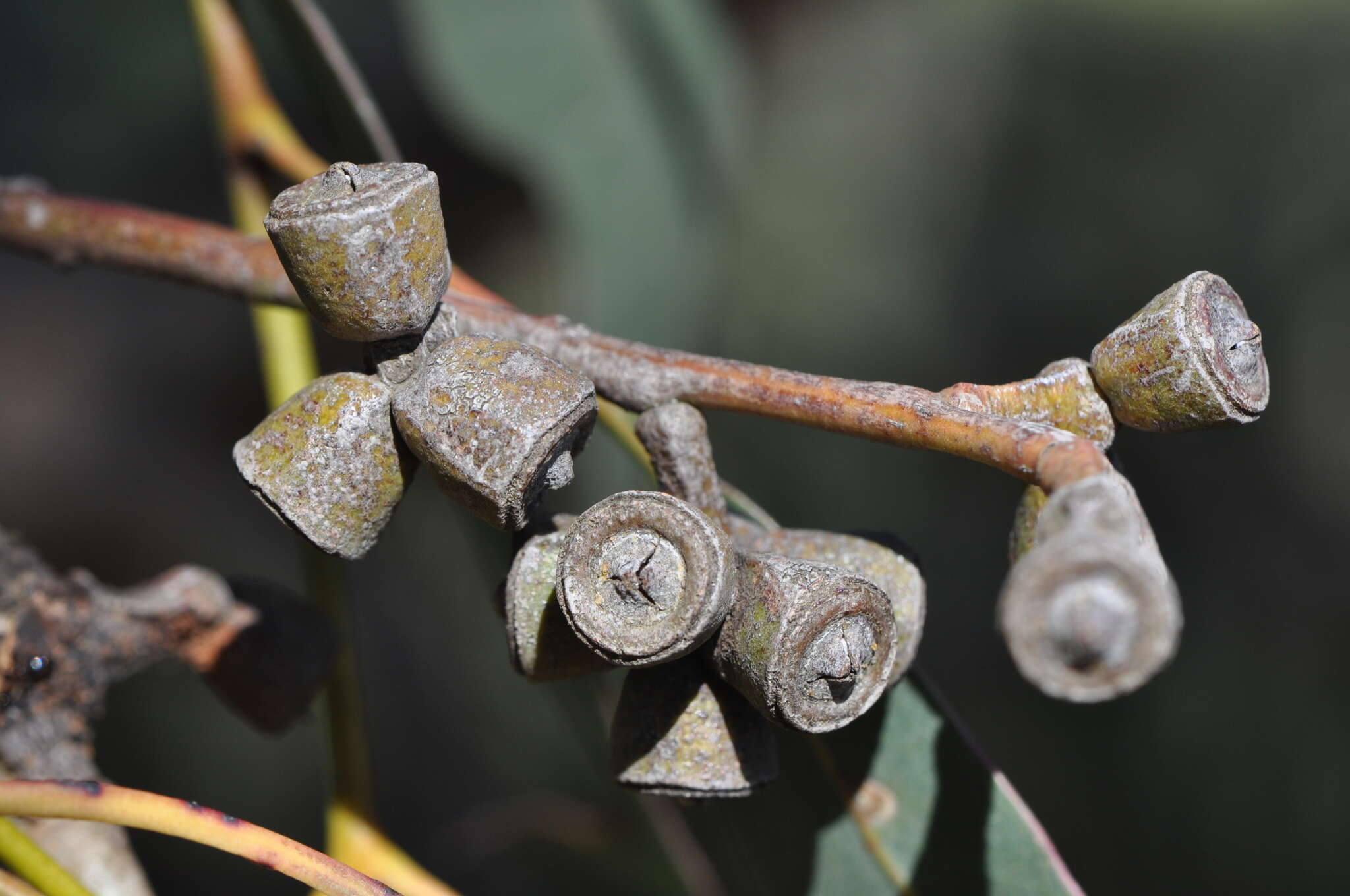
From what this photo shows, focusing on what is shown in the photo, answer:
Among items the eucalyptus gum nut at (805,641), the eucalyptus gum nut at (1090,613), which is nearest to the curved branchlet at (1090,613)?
the eucalyptus gum nut at (1090,613)

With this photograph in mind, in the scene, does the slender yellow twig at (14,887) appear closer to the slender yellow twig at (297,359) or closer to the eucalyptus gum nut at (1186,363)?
the slender yellow twig at (297,359)

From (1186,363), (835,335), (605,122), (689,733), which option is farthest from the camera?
(835,335)

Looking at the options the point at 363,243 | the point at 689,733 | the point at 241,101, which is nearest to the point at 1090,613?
the point at 689,733

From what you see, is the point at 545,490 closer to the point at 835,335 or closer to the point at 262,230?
the point at 262,230

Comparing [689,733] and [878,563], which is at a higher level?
[878,563]

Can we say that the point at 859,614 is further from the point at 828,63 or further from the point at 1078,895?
the point at 828,63

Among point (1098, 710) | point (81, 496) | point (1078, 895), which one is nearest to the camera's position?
point (1078, 895)

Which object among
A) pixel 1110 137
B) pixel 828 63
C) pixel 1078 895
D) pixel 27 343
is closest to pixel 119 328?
pixel 27 343
